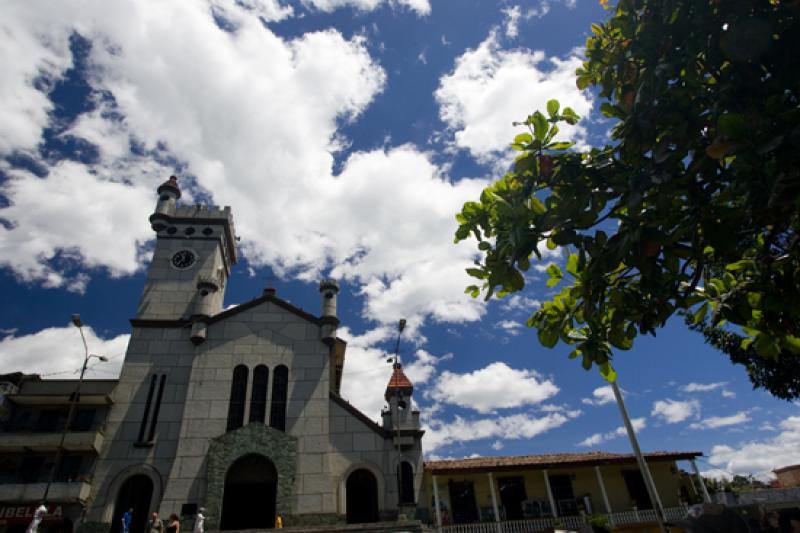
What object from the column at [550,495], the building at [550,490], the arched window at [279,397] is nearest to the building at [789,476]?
the building at [550,490]

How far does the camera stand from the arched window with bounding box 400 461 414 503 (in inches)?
762

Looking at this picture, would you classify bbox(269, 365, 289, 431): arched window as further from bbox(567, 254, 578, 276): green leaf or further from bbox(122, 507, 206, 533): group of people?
bbox(567, 254, 578, 276): green leaf

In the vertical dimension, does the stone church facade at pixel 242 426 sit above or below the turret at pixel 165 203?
below

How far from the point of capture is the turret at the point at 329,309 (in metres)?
22.5

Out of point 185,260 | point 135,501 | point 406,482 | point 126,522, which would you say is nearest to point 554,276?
point 406,482

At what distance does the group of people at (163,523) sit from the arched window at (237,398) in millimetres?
3609

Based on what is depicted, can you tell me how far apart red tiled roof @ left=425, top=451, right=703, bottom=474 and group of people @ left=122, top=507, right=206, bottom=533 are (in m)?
9.98

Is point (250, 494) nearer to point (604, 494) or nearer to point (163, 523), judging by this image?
point (163, 523)

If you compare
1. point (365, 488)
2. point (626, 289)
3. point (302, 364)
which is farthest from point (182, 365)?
point (626, 289)

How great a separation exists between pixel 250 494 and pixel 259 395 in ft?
13.4

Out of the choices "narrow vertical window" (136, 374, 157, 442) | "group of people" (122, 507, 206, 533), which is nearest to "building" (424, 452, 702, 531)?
"group of people" (122, 507, 206, 533)

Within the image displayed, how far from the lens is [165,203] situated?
26062 millimetres

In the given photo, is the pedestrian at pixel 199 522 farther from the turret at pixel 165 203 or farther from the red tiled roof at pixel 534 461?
the turret at pixel 165 203

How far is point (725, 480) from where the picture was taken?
1305 inches
